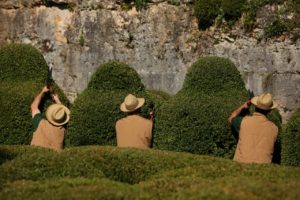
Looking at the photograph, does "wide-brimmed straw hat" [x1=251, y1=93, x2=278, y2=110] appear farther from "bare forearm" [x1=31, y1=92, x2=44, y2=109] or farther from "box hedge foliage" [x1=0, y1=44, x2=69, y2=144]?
"box hedge foliage" [x1=0, y1=44, x2=69, y2=144]

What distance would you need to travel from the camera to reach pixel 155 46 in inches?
720

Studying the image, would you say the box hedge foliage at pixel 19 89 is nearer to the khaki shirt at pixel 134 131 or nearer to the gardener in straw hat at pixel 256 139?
the khaki shirt at pixel 134 131

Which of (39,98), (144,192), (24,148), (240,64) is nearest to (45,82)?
(39,98)

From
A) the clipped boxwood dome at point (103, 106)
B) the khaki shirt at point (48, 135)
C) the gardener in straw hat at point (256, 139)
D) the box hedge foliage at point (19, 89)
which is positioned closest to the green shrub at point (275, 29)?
the clipped boxwood dome at point (103, 106)

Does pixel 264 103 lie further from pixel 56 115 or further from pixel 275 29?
pixel 275 29

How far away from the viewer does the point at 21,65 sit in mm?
13047

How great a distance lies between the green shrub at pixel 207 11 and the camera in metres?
17.5

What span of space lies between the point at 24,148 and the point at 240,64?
8.29 meters

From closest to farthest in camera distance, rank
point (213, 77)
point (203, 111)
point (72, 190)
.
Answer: point (72, 190), point (203, 111), point (213, 77)

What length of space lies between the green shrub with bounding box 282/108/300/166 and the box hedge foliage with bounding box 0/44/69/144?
13.4ft

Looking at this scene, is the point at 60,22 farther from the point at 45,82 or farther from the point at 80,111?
the point at 80,111

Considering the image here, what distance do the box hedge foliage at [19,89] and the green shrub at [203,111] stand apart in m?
2.20

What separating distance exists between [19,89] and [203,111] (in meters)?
3.28

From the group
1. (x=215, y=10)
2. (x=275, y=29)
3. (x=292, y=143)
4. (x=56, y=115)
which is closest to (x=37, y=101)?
(x=56, y=115)
